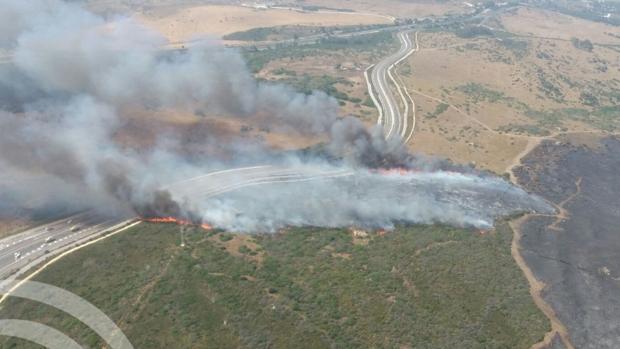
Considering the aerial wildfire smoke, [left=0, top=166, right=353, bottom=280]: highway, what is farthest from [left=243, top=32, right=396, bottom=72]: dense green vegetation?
[left=0, top=166, right=353, bottom=280]: highway

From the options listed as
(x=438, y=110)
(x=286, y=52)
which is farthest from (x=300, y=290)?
(x=286, y=52)

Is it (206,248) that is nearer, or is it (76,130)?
(206,248)

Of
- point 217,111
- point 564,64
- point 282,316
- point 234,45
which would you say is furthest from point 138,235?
point 564,64

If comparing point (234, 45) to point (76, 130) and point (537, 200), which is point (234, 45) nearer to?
point (76, 130)

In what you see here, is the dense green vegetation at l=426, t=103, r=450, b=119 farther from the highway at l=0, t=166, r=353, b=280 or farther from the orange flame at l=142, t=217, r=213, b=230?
the orange flame at l=142, t=217, r=213, b=230

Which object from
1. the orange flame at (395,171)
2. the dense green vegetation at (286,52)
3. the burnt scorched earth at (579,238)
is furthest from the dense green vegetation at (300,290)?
the dense green vegetation at (286,52)

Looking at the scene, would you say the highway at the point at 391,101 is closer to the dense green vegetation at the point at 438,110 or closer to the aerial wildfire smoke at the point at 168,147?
the dense green vegetation at the point at 438,110

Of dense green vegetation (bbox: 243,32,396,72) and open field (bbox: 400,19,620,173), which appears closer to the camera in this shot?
open field (bbox: 400,19,620,173)
